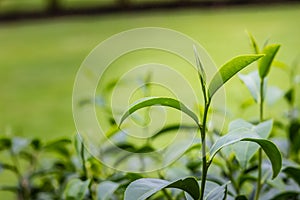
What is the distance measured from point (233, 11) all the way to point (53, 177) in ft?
15.4

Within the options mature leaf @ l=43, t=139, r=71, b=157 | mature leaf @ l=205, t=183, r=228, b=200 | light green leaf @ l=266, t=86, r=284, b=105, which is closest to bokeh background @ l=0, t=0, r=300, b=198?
mature leaf @ l=43, t=139, r=71, b=157

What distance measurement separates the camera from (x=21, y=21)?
18.0ft

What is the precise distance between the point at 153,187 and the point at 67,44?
4.04 m

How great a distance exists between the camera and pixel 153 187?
1.55 ft

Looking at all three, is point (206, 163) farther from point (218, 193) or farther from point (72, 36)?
point (72, 36)

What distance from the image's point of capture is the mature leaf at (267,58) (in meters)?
0.58

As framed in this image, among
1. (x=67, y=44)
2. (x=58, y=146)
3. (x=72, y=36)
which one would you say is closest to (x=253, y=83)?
(x=58, y=146)

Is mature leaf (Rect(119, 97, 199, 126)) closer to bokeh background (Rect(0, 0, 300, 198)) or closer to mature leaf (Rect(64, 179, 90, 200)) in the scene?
mature leaf (Rect(64, 179, 90, 200))

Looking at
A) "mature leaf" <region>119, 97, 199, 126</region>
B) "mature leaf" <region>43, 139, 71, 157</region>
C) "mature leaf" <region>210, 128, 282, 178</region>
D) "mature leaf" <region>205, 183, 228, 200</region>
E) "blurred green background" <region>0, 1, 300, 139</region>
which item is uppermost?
"mature leaf" <region>119, 97, 199, 126</region>

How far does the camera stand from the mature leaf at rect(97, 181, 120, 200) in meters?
0.60

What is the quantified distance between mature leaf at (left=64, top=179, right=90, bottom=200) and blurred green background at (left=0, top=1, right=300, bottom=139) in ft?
6.80

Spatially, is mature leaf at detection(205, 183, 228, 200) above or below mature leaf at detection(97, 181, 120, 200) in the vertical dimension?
above

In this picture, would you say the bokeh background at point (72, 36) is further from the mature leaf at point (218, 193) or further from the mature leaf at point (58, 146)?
the mature leaf at point (218, 193)

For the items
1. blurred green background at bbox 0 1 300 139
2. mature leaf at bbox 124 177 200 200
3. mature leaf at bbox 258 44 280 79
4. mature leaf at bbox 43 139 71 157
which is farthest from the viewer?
blurred green background at bbox 0 1 300 139
